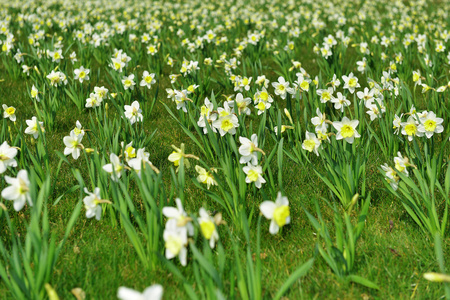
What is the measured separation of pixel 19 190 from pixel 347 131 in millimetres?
1818

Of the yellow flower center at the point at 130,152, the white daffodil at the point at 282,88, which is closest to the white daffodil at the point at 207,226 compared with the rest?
the yellow flower center at the point at 130,152

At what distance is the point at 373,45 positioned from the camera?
6523mm

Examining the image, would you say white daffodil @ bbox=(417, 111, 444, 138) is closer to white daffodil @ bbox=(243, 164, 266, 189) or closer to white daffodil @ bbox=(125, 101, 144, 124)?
white daffodil @ bbox=(243, 164, 266, 189)

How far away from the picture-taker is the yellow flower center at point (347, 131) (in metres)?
2.44

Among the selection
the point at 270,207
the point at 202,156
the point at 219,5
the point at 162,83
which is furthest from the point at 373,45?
the point at 219,5

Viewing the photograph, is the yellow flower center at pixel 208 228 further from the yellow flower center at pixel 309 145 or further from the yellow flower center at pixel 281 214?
the yellow flower center at pixel 309 145

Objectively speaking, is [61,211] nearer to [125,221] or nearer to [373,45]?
[125,221]

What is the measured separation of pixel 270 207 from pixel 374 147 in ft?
6.45

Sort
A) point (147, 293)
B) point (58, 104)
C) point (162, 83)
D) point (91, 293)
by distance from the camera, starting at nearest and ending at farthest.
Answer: point (147, 293), point (91, 293), point (58, 104), point (162, 83)

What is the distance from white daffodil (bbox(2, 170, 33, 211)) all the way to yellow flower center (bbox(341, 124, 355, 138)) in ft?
5.76

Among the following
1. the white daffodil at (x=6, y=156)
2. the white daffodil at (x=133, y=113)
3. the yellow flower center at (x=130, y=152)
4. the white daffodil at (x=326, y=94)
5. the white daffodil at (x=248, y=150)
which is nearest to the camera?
the white daffodil at (x=6, y=156)

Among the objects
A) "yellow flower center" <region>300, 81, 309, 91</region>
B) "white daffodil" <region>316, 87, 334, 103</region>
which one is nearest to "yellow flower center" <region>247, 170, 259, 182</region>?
"white daffodil" <region>316, 87, 334, 103</region>

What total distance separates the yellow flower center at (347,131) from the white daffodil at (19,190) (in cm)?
176

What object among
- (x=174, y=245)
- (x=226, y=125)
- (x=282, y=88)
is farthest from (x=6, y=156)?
(x=282, y=88)
